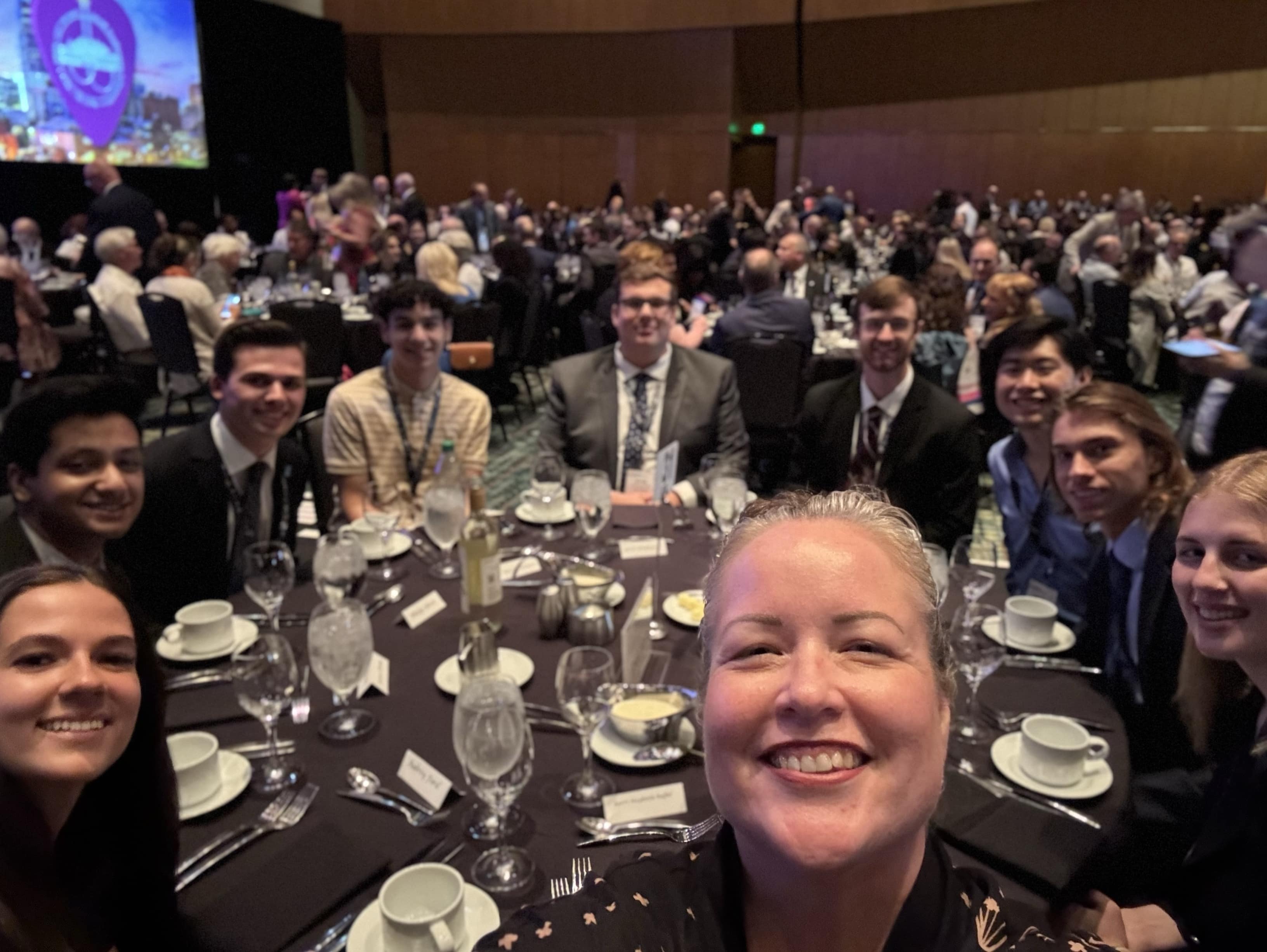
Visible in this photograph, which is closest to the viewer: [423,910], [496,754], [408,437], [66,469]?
[423,910]

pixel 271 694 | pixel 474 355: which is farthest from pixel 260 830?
pixel 474 355

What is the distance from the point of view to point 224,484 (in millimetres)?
2645

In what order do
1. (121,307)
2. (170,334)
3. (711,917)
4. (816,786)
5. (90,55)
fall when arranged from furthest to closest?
1. (90,55)
2. (121,307)
3. (170,334)
4. (711,917)
5. (816,786)

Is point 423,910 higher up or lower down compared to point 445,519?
lower down

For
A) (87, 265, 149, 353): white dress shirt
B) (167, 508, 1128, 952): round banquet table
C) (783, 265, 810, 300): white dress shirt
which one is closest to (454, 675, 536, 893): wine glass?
(167, 508, 1128, 952): round banquet table

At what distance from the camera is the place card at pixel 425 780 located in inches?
59.8

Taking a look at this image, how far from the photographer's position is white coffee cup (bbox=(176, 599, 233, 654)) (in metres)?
1.98

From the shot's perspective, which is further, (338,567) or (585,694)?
(338,567)

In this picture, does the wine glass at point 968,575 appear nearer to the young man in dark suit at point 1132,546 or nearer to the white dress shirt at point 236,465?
the young man in dark suit at point 1132,546

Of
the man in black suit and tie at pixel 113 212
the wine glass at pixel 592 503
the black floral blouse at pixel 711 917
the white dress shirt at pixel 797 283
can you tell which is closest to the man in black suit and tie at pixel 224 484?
the wine glass at pixel 592 503

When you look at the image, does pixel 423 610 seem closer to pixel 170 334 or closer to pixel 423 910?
pixel 423 910

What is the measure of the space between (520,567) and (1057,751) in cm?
138

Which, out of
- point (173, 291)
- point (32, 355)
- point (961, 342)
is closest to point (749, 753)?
point (961, 342)

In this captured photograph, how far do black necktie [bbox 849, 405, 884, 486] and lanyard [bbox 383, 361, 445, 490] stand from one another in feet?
5.41
